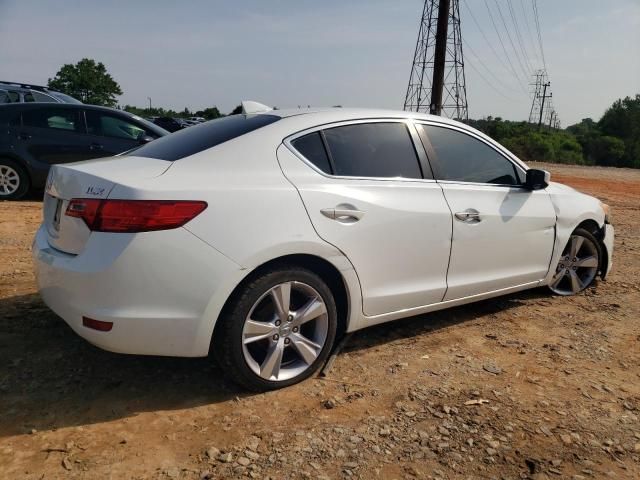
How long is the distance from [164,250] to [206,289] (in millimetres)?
272

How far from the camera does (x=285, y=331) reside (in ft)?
9.39

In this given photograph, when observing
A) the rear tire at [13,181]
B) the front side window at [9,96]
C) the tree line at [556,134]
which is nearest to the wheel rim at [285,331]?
the rear tire at [13,181]

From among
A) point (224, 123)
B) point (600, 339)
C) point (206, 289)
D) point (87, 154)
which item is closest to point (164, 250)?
point (206, 289)

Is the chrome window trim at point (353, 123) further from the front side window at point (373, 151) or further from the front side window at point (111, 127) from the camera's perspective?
the front side window at point (111, 127)

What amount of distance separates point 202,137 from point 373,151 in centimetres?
105

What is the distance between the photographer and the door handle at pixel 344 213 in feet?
9.49

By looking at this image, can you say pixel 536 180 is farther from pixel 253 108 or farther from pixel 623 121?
pixel 623 121

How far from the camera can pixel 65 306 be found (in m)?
2.62

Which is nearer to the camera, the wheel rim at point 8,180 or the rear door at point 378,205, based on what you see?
the rear door at point 378,205

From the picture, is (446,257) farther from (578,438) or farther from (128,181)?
(128,181)

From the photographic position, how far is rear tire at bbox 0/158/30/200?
784cm

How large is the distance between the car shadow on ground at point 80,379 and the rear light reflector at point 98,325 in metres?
0.48

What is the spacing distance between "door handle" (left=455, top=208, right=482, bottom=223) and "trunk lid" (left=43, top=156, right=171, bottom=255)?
189 cm

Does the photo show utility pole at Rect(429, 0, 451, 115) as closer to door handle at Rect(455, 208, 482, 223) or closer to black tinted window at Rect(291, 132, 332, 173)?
door handle at Rect(455, 208, 482, 223)
